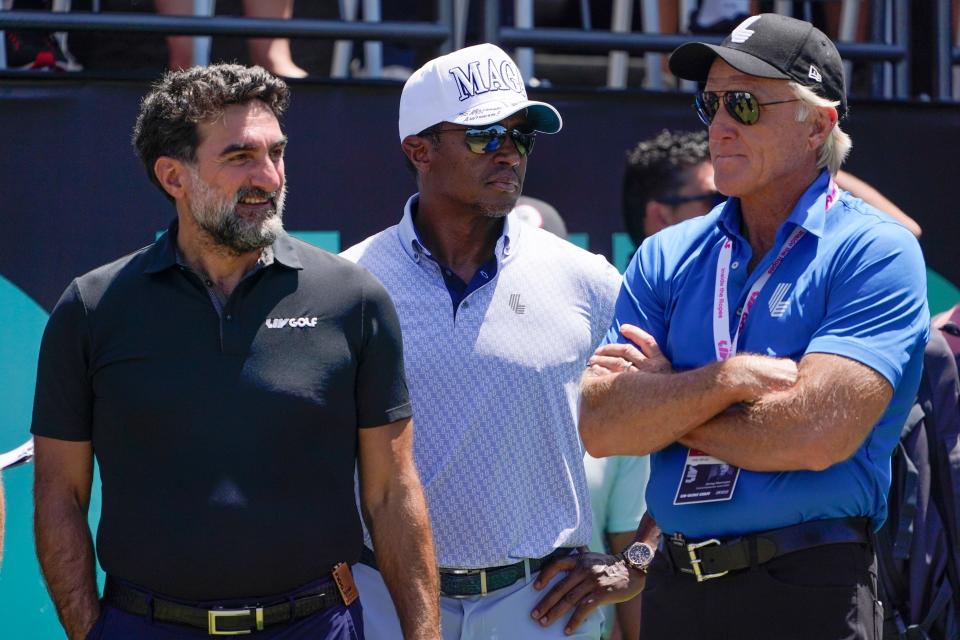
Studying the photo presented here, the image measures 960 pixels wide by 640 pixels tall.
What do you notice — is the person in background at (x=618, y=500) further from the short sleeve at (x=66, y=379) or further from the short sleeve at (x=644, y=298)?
the short sleeve at (x=66, y=379)

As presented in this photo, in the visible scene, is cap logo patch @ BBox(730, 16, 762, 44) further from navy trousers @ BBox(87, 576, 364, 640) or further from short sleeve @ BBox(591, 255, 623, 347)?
navy trousers @ BBox(87, 576, 364, 640)

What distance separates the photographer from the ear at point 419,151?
4117 mm

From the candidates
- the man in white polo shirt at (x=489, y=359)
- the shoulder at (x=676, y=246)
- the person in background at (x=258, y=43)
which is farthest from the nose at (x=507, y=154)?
the person in background at (x=258, y=43)

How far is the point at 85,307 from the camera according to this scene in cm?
330

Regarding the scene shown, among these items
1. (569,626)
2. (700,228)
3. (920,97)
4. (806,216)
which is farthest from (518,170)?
(920,97)

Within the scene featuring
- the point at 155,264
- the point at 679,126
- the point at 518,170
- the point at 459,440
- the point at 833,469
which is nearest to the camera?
the point at 833,469

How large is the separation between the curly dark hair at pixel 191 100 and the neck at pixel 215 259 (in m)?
0.21

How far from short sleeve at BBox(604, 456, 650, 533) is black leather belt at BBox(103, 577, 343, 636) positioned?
1589 millimetres

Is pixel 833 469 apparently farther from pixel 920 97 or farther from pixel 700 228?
pixel 920 97

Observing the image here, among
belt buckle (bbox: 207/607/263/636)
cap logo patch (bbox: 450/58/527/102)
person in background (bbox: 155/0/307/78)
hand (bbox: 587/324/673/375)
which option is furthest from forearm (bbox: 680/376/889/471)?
person in background (bbox: 155/0/307/78)

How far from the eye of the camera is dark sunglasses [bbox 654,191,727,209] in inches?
206

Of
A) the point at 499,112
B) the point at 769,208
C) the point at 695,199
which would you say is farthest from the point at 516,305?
the point at 695,199

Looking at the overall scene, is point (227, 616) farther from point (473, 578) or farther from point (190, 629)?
point (473, 578)

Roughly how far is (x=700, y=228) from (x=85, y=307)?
1.49 meters
